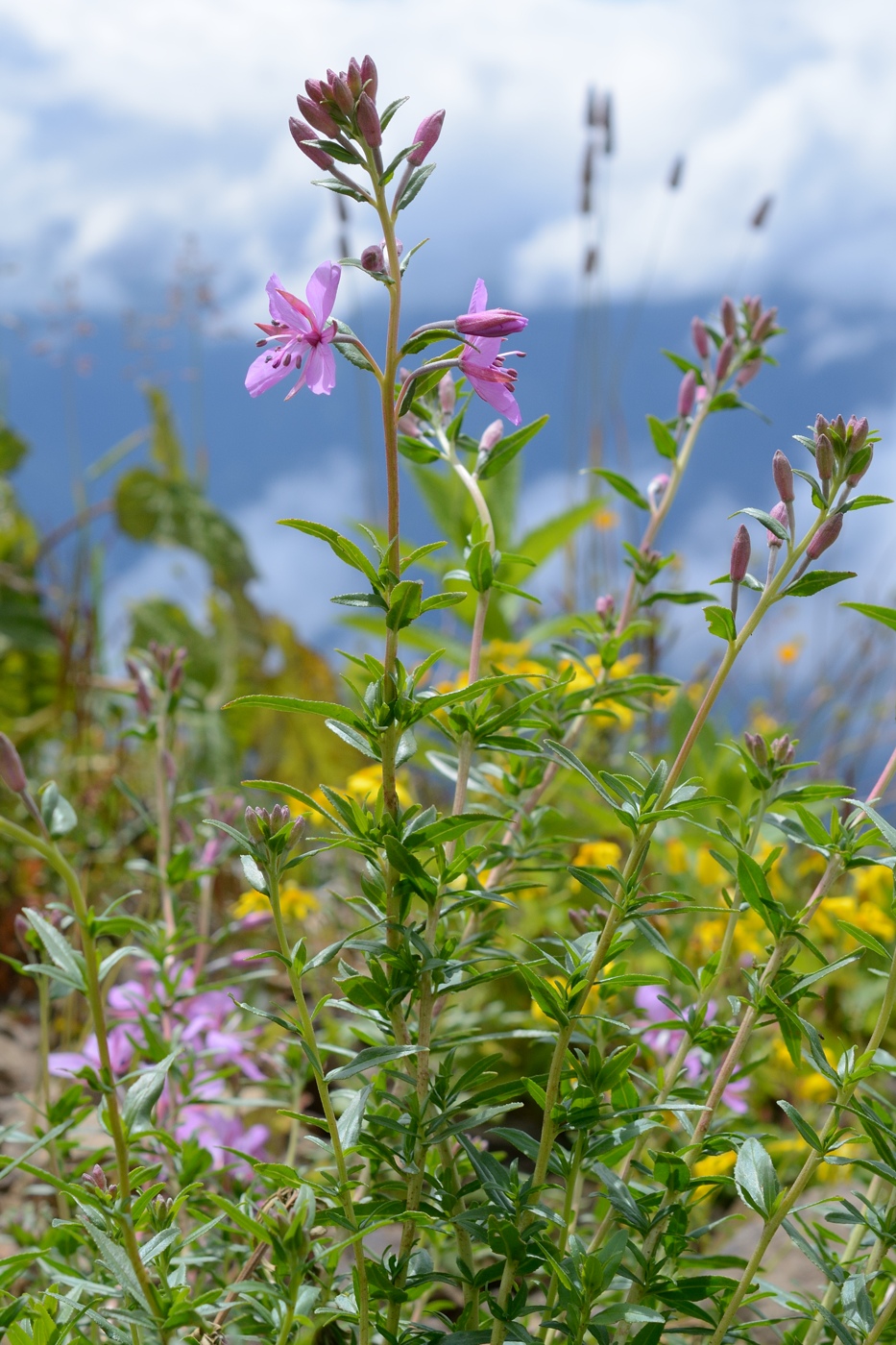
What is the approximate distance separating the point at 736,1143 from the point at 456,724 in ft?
1.46

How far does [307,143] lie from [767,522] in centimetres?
47

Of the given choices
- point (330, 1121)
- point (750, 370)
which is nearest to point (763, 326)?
point (750, 370)

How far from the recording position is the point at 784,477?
96 cm

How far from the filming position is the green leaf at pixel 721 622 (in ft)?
3.00

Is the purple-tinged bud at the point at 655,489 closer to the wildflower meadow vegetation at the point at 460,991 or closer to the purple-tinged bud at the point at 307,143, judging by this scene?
the wildflower meadow vegetation at the point at 460,991

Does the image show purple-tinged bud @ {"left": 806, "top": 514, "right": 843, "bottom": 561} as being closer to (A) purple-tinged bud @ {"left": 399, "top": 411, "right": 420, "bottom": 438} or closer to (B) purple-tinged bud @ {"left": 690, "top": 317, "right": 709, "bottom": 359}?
(A) purple-tinged bud @ {"left": 399, "top": 411, "right": 420, "bottom": 438}

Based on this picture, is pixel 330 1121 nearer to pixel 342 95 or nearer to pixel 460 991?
pixel 460 991

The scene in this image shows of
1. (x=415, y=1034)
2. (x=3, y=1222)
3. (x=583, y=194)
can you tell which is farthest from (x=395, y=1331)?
(x=583, y=194)

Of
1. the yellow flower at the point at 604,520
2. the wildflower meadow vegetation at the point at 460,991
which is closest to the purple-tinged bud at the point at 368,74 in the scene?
the wildflower meadow vegetation at the point at 460,991

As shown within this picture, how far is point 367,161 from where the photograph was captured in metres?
0.88

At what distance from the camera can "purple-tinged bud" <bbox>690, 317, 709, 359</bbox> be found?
1.51 m

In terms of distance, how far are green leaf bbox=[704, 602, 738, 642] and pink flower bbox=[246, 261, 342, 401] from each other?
0.35 metres

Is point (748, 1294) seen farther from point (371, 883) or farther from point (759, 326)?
point (759, 326)

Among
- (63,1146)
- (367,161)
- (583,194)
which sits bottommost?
(63,1146)
